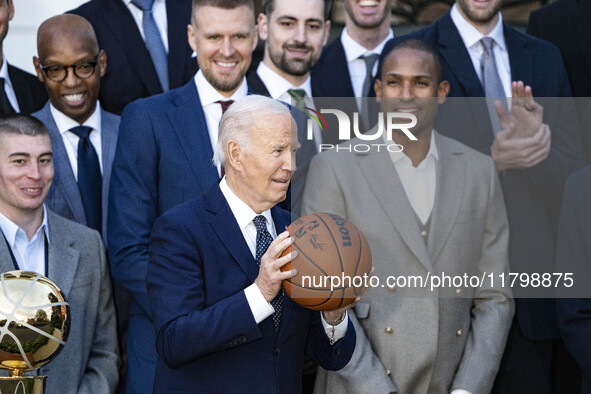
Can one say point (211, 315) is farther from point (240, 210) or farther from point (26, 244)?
point (26, 244)

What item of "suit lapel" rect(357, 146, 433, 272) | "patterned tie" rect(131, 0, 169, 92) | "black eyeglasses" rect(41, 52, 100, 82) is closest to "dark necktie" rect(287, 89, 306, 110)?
"suit lapel" rect(357, 146, 433, 272)

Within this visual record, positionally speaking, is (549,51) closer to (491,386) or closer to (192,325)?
(491,386)

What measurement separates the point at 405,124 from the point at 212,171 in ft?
3.22

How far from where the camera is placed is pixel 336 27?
5.38m

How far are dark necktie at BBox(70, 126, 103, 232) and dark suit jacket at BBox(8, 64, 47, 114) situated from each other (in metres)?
0.40

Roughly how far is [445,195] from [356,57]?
1.11 meters

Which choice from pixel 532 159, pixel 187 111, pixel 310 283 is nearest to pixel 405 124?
pixel 532 159

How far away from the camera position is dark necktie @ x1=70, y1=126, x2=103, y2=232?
4.83 metres

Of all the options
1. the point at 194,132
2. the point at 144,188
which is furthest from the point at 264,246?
the point at 194,132

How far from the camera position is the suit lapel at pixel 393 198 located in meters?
4.51

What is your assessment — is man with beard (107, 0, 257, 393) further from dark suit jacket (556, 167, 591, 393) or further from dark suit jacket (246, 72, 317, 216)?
dark suit jacket (556, 167, 591, 393)

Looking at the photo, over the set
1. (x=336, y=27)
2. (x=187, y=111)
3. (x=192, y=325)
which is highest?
(x=336, y=27)

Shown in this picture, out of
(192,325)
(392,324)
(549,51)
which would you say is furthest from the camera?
(549,51)

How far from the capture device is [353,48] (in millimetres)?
5297
